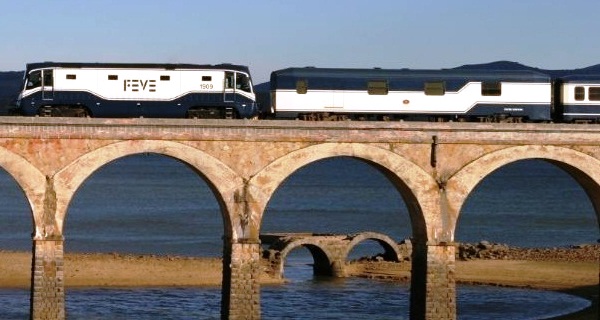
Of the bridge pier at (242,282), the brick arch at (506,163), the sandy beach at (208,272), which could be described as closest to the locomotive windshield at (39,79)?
the bridge pier at (242,282)

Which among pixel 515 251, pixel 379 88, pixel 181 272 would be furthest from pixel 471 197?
pixel 379 88

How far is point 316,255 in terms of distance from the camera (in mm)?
67312

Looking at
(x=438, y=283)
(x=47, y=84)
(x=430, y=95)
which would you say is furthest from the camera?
(x=430, y=95)

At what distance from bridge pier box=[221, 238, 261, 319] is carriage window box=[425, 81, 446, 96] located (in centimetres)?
1005

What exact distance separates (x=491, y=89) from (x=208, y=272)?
17063mm

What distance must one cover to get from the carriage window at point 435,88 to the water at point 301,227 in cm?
893

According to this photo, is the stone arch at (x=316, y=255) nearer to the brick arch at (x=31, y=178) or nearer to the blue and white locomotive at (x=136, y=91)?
the blue and white locomotive at (x=136, y=91)

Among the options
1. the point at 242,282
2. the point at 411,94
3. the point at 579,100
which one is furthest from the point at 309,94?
the point at 579,100

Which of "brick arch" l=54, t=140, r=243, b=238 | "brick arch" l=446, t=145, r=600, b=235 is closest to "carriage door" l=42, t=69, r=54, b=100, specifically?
"brick arch" l=54, t=140, r=243, b=238

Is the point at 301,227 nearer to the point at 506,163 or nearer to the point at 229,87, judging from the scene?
the point at 229,87

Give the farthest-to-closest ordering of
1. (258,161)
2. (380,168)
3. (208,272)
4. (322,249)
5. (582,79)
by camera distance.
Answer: (322,249) < (208,272) < (582,79) < (380,168) < (258,161)

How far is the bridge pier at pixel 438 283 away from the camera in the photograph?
49.2m

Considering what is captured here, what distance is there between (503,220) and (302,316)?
59073 millimetres

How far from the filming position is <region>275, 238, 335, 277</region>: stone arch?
212ft
